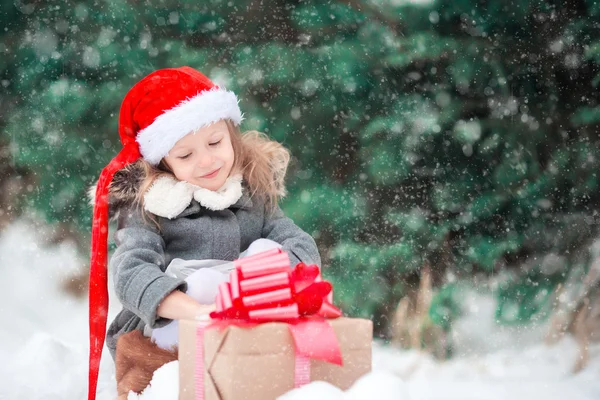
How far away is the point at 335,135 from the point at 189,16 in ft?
2.29

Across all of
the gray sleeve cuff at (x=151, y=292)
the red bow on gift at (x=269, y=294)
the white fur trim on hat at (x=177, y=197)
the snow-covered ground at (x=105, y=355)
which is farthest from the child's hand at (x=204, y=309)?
the snow-covered ground at (x=105, y=355)

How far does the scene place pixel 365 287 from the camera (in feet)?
8.88

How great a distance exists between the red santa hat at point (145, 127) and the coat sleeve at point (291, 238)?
1.07ft

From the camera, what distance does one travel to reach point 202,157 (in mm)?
1828

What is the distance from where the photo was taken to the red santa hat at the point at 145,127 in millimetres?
1817

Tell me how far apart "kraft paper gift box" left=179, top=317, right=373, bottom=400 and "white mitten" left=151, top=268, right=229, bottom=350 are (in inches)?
12.2

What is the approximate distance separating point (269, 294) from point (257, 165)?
0.74m

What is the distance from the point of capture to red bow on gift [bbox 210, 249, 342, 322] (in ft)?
4.25

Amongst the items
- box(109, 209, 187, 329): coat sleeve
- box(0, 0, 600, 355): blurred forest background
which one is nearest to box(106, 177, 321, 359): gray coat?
box(109, 209, 187, 329): coat sleeve

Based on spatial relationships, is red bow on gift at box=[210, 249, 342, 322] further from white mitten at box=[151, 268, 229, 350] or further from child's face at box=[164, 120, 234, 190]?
child's face at box=[164, 120, 234, 190]

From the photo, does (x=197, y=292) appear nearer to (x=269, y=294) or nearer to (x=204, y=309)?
(x=204, y=309)

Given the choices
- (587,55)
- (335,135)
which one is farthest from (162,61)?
(587,55)

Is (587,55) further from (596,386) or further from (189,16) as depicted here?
(189,16)

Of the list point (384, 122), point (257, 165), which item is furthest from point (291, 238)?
point (384, 122)
